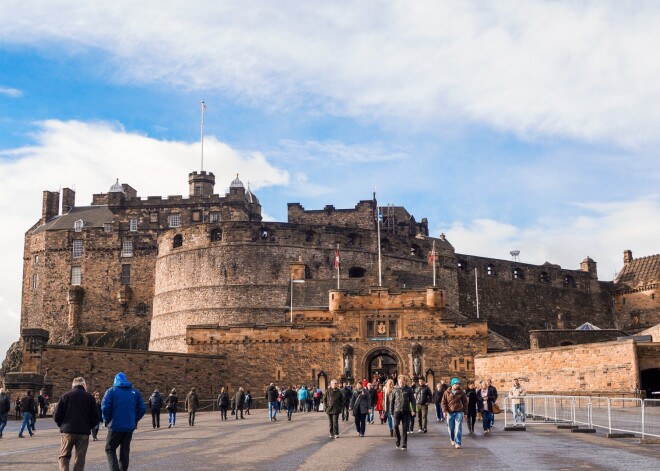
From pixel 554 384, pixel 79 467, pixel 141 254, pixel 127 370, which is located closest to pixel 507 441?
pixel 79 467

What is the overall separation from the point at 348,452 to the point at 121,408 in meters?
4.60

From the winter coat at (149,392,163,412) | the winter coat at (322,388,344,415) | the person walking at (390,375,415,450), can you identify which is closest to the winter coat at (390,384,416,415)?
the person walking at (390,375,415,450)

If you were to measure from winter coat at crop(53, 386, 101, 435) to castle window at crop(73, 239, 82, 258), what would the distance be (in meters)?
54.2

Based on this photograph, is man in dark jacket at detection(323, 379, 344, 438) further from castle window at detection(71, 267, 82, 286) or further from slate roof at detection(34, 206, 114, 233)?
slate roof at detection(34, 206, 114, 233)

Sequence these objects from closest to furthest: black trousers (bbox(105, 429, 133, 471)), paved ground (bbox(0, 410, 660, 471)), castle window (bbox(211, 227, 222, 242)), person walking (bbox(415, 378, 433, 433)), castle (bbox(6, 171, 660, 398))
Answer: black trousers (bbox(105, 429, 133, 471)) → paved ground (bbox(0, 410, 660, 471)) → person walking (bbox(415, 378, 433, 433)) → castle (bbox(6, 171, 660, 398)) → castle window (bbox(211, 227, 222, 242))

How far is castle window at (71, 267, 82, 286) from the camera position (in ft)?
205

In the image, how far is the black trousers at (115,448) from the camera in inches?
425

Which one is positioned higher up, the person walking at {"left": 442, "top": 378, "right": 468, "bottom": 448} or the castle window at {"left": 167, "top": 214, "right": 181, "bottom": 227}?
the castle window at {"left": 167, "top": 214, "right": 181, "bottom": 227}

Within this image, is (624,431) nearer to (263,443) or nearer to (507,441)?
(507,441)

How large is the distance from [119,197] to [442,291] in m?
32.4

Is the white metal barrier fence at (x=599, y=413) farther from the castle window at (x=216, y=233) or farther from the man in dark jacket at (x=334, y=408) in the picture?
the castle window at (x=216, y=233)

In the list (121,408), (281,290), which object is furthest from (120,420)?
(281,290)

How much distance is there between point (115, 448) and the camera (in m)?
11.0

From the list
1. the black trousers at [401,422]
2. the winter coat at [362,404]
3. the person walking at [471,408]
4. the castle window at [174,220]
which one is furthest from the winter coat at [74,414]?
the castle window at [174,220]
